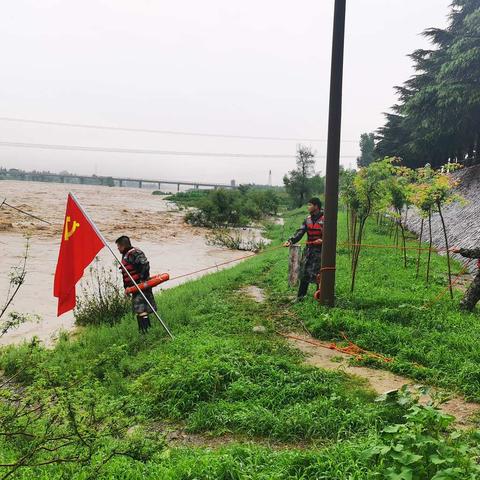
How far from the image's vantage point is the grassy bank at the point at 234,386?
3.09 meters

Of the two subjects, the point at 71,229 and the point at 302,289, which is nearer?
the point at 71,229

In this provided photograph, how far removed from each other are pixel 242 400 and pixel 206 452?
1.00 meters

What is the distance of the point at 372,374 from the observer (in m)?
4.96

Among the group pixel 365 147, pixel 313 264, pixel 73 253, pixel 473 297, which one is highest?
pixel 365 147

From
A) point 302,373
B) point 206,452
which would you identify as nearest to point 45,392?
point 206,452

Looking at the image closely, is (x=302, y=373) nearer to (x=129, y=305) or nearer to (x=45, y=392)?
(x=45, y=392)

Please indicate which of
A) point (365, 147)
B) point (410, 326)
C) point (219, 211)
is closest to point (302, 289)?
point (410, 326)

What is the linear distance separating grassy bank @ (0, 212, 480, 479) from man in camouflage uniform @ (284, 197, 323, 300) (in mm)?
661

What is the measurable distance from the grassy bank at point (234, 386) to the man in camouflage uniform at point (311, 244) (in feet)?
2.17

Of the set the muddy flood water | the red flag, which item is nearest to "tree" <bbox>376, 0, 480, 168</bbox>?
the muddy flood water

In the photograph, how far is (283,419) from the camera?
3.89m

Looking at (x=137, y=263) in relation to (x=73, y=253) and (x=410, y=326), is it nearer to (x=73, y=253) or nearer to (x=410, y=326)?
(x=73, y=253)

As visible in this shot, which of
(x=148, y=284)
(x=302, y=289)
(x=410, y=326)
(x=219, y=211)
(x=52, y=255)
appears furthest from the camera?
(x=219, y=211)

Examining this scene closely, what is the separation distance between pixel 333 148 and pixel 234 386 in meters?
4.20
